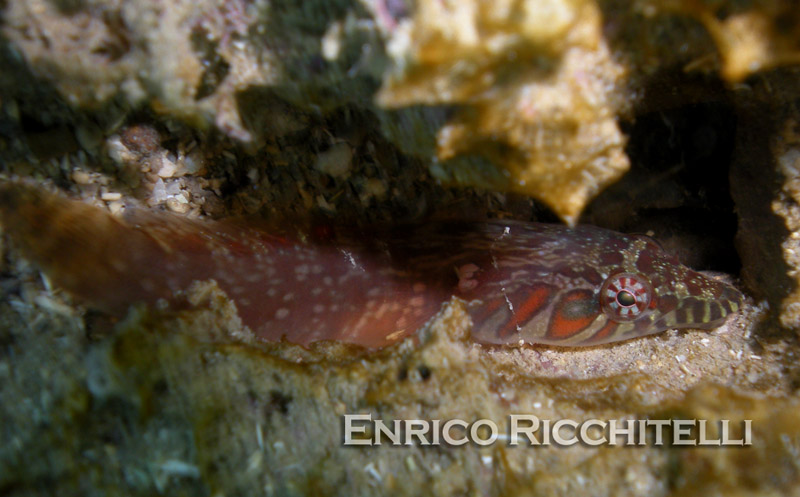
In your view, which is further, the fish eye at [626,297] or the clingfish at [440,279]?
the fish eye at [626,297]

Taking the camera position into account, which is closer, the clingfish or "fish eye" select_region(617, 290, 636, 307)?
the clingfish

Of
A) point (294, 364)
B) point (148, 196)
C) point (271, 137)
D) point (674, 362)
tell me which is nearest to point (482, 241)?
point (674, 362)

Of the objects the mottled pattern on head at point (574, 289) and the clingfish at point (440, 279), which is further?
the mottled pattern on head at point (574, 289)

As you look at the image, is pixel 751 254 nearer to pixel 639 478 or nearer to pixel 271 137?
pixel 639 478

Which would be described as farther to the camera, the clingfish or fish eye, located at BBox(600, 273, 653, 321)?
fish eye, located at BBox(600, 273, 653, 321)

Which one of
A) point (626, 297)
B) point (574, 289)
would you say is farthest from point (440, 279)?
point (626, 297)

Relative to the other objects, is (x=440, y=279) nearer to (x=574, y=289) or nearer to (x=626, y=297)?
(x=574, y=289)
